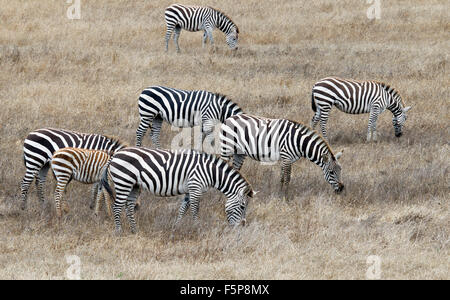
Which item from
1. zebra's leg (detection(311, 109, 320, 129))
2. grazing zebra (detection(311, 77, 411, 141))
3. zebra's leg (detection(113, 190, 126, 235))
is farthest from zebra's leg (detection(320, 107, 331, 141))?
zebra's leg (detection(113, 190, 126, 235))

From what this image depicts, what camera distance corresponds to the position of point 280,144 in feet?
38.9

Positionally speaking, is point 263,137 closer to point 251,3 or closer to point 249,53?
point 249,53

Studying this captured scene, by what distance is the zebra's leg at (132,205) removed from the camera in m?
9.93

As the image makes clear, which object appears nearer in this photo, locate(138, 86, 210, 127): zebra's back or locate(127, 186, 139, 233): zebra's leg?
locate(127, 186, 139, 233): zebra's leg

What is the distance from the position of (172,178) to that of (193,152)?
0.57 metres

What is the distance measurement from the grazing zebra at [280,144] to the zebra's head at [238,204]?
1.93 meters

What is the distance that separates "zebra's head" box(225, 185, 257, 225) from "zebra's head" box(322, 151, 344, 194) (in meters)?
2.12

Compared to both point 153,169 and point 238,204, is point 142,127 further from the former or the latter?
point 238,204

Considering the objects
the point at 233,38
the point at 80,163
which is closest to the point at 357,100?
the point at 80,163

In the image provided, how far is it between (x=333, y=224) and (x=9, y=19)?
1848 cm

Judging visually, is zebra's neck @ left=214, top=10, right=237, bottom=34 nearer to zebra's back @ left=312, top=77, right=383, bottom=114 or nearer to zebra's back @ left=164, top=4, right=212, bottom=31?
zebra's back @ left=164, top=4, right=212, bottom=31

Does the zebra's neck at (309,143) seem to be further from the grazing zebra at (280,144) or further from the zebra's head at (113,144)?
the zebra's head at (113,144)

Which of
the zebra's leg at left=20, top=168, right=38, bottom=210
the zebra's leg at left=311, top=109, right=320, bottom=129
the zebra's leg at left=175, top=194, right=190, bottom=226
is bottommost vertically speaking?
the zebra's leg at left=175, top=194, right=190, bottom=226

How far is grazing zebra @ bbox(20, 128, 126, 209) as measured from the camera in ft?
36.8
